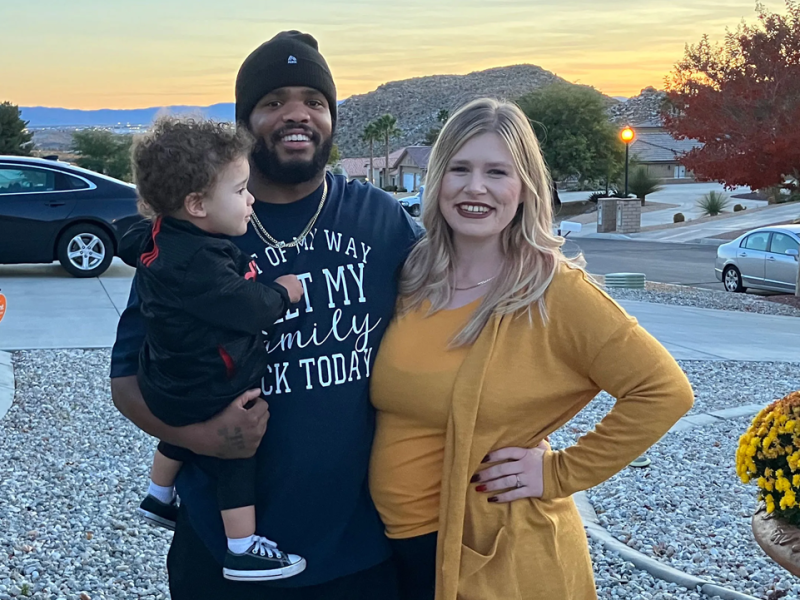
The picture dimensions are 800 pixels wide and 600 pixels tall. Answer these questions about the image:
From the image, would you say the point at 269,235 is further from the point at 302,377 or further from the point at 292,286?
the point at 302,377

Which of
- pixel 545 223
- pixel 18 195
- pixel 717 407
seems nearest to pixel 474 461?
pixel 545 223

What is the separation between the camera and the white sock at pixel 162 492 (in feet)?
7.97

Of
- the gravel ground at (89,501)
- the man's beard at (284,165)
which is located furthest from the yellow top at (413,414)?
the gravel ground at (89,501)

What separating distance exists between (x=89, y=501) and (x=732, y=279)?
48.1 feet

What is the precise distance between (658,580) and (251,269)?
111 inches

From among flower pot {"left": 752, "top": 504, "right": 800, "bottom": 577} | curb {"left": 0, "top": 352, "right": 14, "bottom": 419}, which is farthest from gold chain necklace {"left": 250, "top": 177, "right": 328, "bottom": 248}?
curb {"left": 0, "top": 352, "right": 14, "bottom": 419}

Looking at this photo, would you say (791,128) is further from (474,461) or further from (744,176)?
(474,461)

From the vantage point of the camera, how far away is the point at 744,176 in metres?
18.3

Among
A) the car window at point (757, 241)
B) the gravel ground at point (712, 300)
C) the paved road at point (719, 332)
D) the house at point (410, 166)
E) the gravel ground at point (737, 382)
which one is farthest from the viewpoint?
the house at point (410, 166)

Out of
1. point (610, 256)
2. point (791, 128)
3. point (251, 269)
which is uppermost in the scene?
point (791, 128)

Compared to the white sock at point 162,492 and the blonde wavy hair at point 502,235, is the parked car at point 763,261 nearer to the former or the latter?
the blonde wavy hair at point 502,235

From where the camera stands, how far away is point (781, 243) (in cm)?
1602

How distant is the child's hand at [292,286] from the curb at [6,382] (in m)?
4.87

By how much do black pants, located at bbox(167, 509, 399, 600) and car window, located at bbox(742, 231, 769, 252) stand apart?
15690mm
